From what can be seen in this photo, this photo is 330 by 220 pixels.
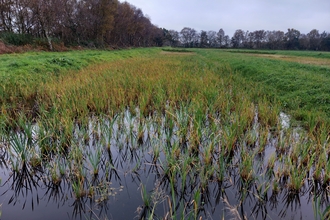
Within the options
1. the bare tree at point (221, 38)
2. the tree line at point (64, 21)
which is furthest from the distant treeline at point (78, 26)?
the bare tree at point (221, 38)

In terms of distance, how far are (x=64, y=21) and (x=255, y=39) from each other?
73.1 m

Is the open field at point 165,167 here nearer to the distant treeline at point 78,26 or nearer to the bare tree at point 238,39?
the distant treeline at point 78,26

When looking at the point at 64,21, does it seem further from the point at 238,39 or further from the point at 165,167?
the point at 238,39

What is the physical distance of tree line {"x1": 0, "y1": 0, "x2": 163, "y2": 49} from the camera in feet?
75.4

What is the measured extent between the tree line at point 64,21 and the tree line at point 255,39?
135ft

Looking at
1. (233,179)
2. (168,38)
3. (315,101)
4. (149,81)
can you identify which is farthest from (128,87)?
(168,38)

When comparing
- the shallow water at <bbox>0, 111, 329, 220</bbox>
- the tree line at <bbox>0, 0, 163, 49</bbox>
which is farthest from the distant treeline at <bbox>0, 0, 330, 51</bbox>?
the shallow water at <bbox>0, 111, 329, 220</bbox>

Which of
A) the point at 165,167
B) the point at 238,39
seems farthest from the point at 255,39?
the point at 165,167

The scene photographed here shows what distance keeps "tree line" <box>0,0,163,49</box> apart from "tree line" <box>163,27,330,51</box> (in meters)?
41.1

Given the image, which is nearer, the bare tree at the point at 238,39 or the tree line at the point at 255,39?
the tree line at the point at 255,39

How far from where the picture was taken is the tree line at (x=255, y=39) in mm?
69812

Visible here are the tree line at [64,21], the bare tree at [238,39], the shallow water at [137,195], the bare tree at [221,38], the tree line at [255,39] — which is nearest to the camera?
the shallow water at [137,195]

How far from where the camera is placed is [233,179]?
313 centimetres

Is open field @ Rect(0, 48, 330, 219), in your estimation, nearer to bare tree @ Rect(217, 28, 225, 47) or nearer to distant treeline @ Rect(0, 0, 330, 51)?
distant treeline @ Rect(0, 0, 330, 51)
